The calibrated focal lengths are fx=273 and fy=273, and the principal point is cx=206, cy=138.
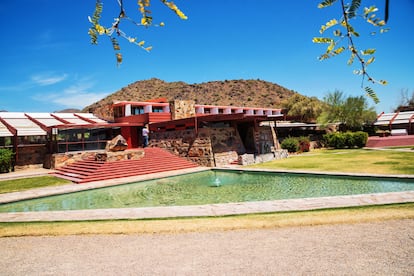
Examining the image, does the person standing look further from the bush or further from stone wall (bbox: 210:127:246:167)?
the bush

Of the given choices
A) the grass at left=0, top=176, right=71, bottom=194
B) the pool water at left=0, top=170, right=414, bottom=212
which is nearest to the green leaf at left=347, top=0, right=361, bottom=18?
the pool water at left=0, top=170, right=414, bottom=212

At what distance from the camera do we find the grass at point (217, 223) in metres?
6.09

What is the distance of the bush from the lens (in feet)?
60.5

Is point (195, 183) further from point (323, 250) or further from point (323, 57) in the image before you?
point (323, 57)

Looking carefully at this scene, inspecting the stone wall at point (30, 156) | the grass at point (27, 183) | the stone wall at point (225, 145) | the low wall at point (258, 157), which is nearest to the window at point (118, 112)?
the stone wall at point (30, 156)

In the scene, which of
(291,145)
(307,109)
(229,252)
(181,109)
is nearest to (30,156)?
(181,109)

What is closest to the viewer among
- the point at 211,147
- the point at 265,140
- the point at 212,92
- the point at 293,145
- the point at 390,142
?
the point at 211,147

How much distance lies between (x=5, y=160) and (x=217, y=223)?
1840cm

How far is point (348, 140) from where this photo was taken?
86.3 feet

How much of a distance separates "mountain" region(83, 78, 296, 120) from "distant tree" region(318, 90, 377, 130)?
3177 cm

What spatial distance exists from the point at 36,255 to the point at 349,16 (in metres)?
5.97

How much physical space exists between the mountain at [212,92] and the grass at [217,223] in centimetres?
5965

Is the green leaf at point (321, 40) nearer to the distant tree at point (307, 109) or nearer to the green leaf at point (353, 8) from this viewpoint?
the green leaf at point (353, 8)

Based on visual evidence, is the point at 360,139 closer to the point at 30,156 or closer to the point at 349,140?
the point at 349,140
